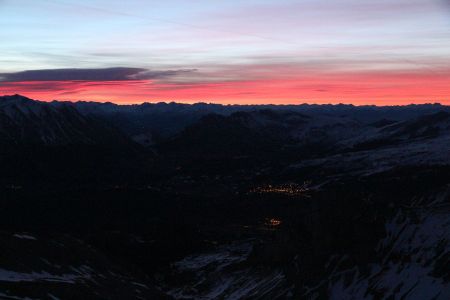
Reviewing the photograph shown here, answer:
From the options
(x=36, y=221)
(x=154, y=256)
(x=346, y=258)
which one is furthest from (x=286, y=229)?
(x=36, y=221)

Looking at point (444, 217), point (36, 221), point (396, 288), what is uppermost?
point (444, 217)

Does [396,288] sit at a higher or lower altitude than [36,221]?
higher

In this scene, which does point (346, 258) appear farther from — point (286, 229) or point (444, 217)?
point (286, 229)

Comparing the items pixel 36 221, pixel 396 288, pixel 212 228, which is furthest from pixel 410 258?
pixel 36 221

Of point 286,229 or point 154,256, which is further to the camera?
point 154,256

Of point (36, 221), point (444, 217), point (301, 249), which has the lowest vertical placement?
point (36, 221)

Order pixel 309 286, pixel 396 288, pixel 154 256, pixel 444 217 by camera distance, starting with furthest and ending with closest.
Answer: pixel 154 256 < pixel 309 286 < pixel 444 217 < pixel 396 288

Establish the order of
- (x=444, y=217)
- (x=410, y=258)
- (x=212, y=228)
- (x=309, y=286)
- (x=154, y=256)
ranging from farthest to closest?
1. (x=212, y=228)
2. (x=154, y=256)
3. (x=309, y=286)
4. (x=444, y=217)
5. (x=410, y=258)

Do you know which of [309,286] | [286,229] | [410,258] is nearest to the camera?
[410,258]

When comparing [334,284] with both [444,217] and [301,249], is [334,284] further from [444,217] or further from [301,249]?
[301,249]
